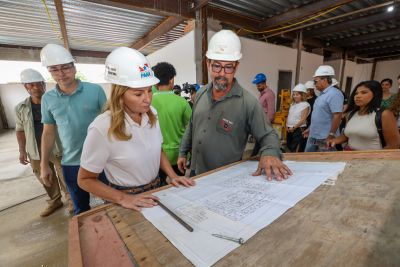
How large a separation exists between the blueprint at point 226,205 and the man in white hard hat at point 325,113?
203 cm

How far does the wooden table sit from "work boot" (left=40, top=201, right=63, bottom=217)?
8.87 ft

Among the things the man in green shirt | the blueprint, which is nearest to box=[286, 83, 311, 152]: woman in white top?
the man in green shirt

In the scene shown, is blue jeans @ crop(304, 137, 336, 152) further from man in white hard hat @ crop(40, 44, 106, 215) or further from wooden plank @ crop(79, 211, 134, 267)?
wooden plank @ crop(79, 211, 134, 267)

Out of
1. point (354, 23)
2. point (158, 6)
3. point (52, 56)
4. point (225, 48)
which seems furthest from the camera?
point (354, 23)

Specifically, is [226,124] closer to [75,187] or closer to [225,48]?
[225,48]

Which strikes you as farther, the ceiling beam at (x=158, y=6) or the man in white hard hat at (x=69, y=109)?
the ceiling beam at (x=158, y=6)

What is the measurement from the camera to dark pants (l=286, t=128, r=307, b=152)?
13.0 ft

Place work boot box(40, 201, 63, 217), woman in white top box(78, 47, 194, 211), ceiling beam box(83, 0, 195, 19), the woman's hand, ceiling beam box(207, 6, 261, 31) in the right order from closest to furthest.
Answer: the woman's hand, woman in white top box(78, 47, 194, 211), work boot box(40, 201, 63, 217), ceiling beam box(83, 0, 195, 19), ceiling beam box(207, 6, 261, 31)

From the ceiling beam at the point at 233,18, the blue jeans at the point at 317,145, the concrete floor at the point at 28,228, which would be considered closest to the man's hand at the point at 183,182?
the concrete floor at the point at 28,228

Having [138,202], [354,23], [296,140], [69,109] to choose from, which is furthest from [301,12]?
[138,202]

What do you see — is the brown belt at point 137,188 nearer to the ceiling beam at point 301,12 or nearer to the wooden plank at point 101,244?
the wooden plank at point 101,244

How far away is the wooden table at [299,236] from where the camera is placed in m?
0.54

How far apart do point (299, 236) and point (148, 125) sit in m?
0.94

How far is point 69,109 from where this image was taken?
6.04 ft
